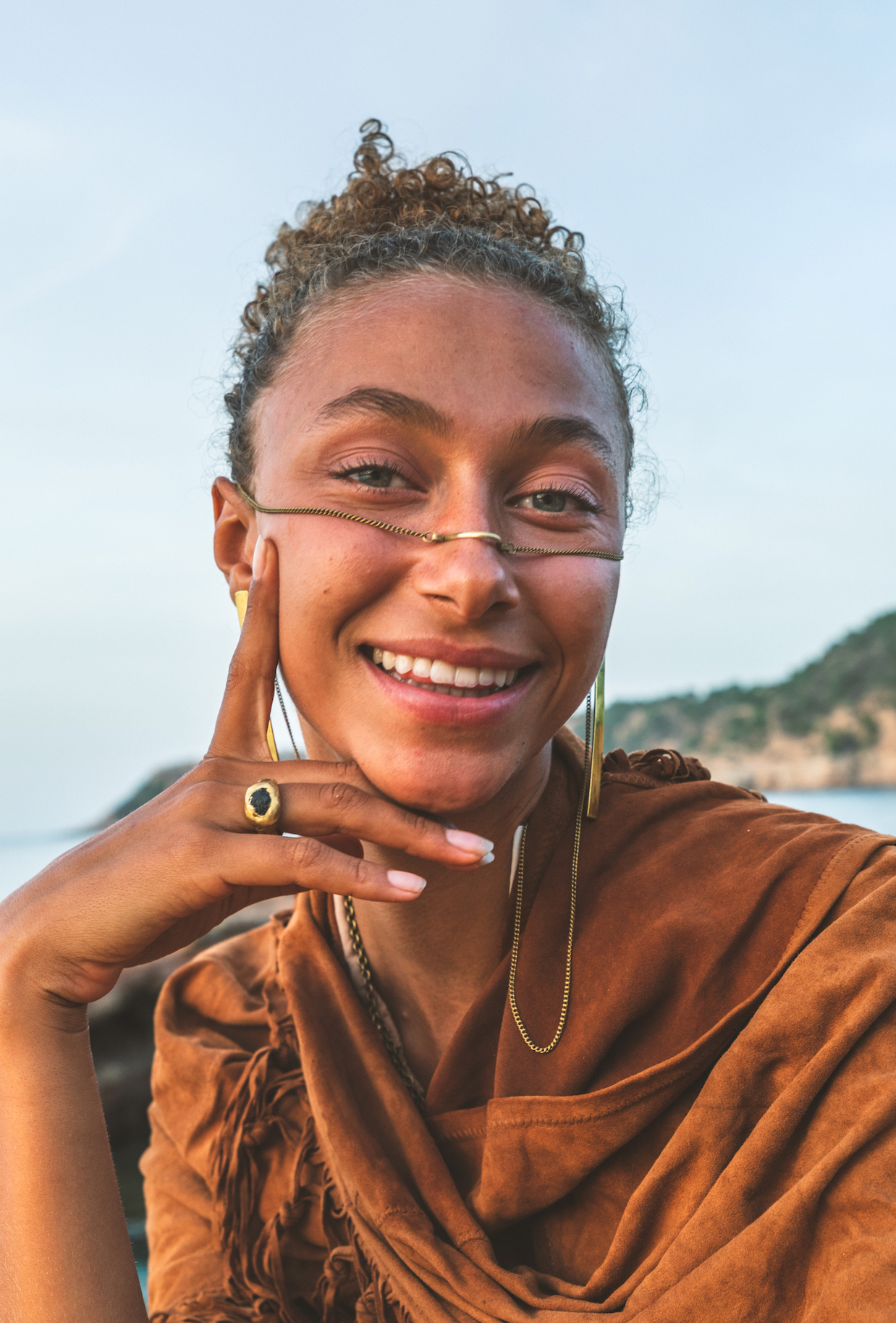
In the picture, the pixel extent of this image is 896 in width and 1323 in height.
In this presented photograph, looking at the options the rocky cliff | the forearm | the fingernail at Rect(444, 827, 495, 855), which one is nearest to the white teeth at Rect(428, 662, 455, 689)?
the fingernail at Rect(444, 827, 495, 855)

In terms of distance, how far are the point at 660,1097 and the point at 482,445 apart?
100cm

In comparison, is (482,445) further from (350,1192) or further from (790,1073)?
(350,1192)

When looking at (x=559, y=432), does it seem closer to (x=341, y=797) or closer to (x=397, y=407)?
(x=397, y=407)

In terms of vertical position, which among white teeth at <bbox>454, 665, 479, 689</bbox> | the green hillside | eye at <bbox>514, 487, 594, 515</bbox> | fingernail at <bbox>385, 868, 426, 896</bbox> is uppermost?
the green hillside

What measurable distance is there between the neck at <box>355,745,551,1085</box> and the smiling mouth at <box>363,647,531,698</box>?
0.23 meters

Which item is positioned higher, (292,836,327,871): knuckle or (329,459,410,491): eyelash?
(329,459,410,491): eyelash

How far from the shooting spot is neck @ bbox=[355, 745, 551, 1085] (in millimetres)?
1790

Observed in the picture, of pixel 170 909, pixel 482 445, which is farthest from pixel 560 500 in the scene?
pixel 170 909

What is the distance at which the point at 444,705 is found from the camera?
155cm

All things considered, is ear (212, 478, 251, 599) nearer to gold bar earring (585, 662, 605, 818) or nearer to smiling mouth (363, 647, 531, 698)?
smiling mouth (363, 647, 531, 698)

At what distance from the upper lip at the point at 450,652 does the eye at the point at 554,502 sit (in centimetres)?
25

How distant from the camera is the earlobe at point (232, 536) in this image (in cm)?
191

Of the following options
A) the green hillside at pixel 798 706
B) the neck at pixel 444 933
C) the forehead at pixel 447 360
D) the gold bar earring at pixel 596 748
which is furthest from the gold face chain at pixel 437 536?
the green hillside at pixel 798 706

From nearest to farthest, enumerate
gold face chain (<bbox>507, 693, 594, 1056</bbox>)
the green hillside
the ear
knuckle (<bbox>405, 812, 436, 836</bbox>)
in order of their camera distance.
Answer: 1. knuckle (<bbox>405, 812, 436, 836</bbox>)
2. gold face chain (<bbox>507, 693, 594, 1056</bbox>)
3. the ear
4. the green hillside
